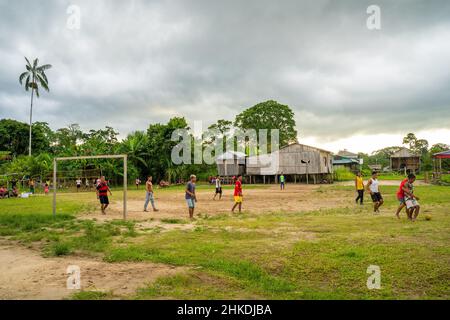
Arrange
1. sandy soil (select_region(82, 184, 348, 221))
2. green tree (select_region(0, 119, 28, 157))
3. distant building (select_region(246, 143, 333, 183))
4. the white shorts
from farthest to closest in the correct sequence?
green tree (select_region(0, 119, 28, 157)) < distant building (select_region(246, 143, 333, 183)) < sandy soil (select_region(82, 184, 348, 221)) < the white shorts

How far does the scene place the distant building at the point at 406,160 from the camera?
62.5m

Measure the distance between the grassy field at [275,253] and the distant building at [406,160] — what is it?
57.9 meters

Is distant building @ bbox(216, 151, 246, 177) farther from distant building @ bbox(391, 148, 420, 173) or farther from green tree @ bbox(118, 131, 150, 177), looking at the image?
distant building @ bbox(391, 148, 420, 173)

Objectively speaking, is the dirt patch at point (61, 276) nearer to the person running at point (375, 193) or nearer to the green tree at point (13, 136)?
the person running at point (375, 193)

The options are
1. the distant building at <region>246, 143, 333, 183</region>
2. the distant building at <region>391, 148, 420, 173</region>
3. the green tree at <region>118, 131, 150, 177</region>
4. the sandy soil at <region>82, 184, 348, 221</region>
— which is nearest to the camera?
the sandy soil at <region>82, 184, 348, 221</region>

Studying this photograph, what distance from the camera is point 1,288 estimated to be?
5.18 metres

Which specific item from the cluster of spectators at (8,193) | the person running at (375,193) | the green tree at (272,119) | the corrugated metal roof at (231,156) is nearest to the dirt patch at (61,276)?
the person running at (375,193)

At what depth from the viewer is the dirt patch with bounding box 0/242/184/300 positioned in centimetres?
497

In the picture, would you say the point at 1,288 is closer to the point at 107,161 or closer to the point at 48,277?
the point at 48,277

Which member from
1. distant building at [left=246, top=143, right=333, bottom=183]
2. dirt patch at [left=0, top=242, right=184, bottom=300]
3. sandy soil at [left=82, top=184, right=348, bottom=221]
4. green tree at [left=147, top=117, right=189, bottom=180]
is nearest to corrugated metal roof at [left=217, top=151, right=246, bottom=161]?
distant building at [left=246, top=143, right=333, bottom=183]

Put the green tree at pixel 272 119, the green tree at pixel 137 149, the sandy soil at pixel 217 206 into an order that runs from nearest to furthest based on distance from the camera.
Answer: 1. the sandy soil at pixel 217 206
2. the green tree at pixel 137 149
3. the green tree at pixel 272 119

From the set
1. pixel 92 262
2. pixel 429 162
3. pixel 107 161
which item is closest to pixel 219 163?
pixel 107 161

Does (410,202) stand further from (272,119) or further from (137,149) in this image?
(272,119)

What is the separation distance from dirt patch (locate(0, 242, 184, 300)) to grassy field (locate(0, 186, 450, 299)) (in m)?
0.26
